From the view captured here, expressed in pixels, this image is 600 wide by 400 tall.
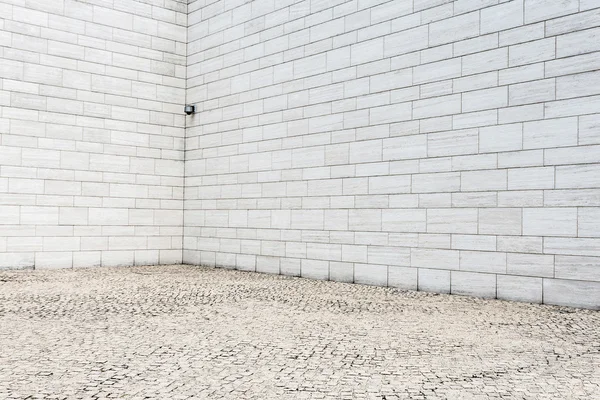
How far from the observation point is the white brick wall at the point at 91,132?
27.8 ft

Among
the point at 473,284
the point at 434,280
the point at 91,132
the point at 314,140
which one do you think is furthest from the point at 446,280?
the point at 91,132

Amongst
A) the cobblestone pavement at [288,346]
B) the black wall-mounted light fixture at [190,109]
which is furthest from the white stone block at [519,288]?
the black wall-mounted light fixture at [190,109]

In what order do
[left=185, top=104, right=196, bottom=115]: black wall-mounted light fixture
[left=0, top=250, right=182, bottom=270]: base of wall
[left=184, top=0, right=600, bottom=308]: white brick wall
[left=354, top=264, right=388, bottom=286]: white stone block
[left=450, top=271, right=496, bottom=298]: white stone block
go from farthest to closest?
[left=185, top=104, right=196, bottom=115]: black wall-mounted light fixture
[left=0, top=250, right=182, bottom=270]: base of wall
[left=354, top=264, right=388, bottom=286]: white stone block
[left=450, top=271, right=496, bottom=298]: white stone block
[left=184, top=0, right=600, bottom=308]: white brick wall

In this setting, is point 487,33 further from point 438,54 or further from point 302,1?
point 302,1

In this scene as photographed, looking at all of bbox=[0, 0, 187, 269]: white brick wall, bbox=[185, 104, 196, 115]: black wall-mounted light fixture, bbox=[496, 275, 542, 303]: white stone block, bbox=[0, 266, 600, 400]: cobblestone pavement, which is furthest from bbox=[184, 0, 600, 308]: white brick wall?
bbox=[0, 266, 600, 400]: cobblestone pavement

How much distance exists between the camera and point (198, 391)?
9.52ft

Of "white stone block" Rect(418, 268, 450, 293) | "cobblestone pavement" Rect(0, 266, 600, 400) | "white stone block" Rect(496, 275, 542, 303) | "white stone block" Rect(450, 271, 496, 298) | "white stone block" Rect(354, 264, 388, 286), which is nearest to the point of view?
"cobblestone pavement" Rect(0, 266, 600, 400)

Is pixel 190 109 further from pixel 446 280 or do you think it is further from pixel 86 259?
pixel 446 280

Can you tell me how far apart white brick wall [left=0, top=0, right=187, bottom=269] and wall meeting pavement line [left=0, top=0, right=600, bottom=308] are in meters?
0.03

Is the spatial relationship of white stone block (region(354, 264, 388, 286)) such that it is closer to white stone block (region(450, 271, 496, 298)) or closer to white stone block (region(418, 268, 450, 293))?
white stone block (region(418, 268, 450, 293))

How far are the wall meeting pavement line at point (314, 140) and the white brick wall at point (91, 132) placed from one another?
0.03m

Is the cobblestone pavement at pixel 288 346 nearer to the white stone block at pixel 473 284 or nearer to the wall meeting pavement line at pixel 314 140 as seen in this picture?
the white stone block at pixel 473 284

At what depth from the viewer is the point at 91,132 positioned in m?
9.16

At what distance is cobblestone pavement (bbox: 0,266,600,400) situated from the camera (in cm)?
297
